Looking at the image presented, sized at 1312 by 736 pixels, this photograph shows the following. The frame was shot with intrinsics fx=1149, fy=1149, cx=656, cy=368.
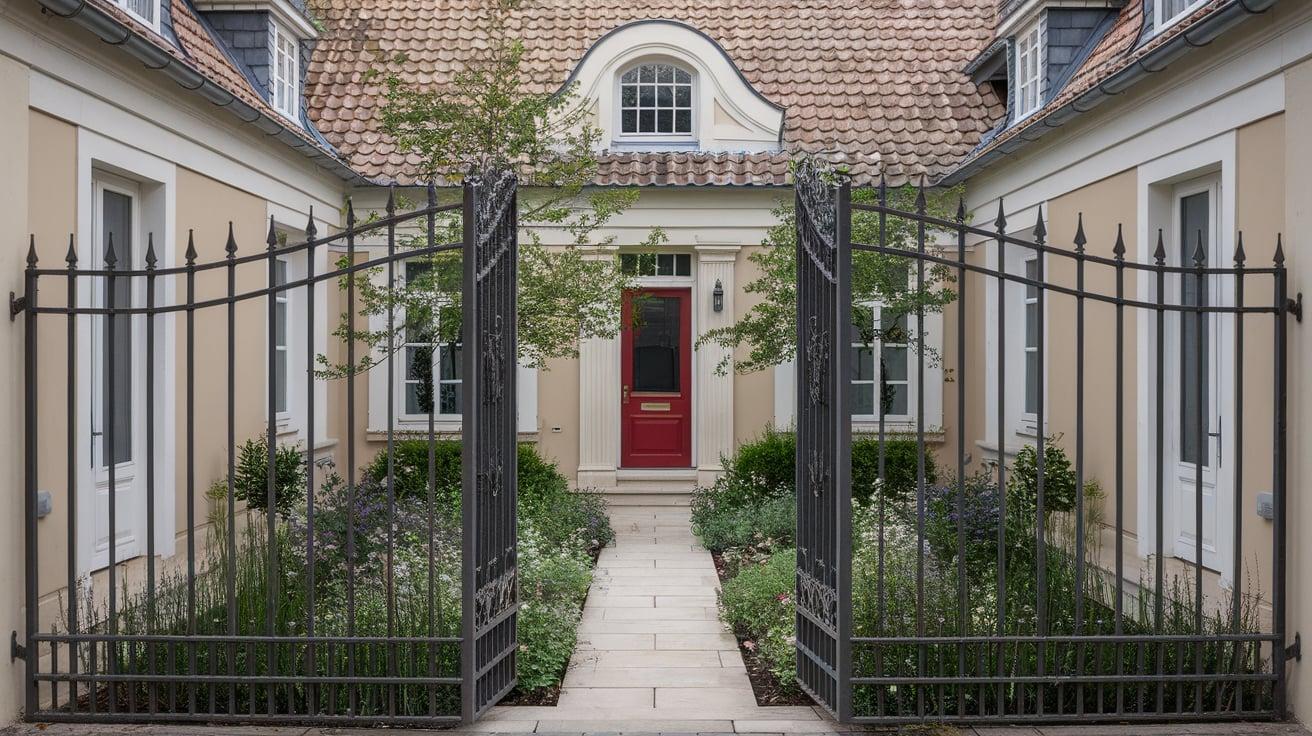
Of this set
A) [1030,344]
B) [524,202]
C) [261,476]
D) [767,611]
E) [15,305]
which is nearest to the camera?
[15,305]

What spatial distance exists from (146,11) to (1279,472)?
8.54 m

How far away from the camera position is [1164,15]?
8.94m

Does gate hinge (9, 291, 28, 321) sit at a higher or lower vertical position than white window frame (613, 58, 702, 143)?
lower

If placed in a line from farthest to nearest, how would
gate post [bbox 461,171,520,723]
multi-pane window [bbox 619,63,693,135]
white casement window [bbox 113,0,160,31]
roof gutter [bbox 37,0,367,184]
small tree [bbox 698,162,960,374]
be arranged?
1. multi-pane window [bbox 619,63,693,135]
2. small tree [bbox 698,162,960,374]
3. white casement window [bbox 113,0,160,31]
4. roof gutter [bbox 37,0,367,184]
5. gate post [bbox 461,171,520,723]

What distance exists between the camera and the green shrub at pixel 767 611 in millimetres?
6551

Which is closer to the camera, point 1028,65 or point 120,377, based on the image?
point 120,377

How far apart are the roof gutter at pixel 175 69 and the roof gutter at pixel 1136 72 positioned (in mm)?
6229

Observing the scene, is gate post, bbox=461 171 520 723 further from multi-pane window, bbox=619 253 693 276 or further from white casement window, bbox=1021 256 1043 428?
multi-pane window, bbox=619 253 693 276

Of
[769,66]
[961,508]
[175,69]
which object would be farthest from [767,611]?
[769,66]

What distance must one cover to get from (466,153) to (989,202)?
5.75m

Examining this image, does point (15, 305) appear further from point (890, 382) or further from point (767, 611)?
point (890, 382)

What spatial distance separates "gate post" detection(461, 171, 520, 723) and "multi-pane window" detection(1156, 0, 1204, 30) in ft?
17.7

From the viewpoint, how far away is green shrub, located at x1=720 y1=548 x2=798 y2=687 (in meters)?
6.55

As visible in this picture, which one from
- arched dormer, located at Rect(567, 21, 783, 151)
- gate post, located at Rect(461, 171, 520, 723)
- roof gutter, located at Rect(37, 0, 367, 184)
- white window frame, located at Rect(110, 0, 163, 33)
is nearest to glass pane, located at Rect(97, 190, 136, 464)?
roof gutter, located at Rect(37, 0, 367, 184)
